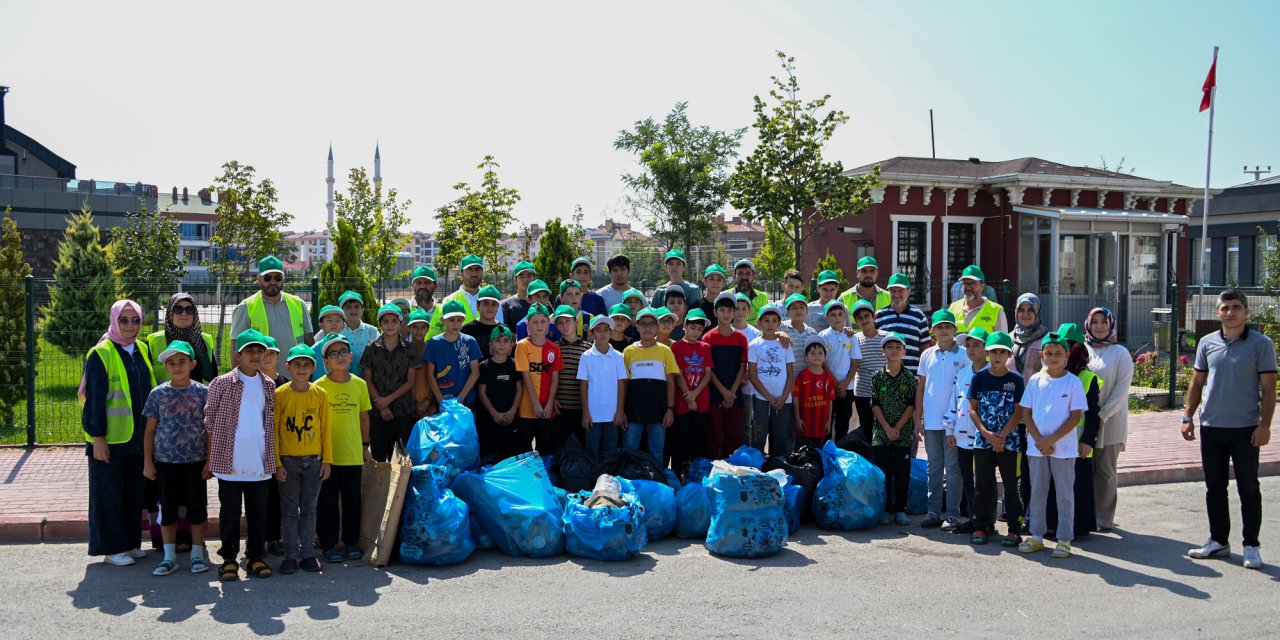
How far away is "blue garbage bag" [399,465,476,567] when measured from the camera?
257 inches

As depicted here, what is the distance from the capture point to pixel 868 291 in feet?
31.9

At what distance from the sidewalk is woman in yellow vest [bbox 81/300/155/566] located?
0.99m

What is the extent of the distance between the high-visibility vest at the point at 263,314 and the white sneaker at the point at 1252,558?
23.8 ft

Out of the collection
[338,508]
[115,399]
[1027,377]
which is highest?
[1027,377]

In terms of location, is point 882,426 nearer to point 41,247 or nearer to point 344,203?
point 344,203

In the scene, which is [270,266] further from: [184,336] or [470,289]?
[470,289]

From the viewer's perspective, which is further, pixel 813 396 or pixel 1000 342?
pixel 813 396

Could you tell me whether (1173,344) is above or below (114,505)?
above

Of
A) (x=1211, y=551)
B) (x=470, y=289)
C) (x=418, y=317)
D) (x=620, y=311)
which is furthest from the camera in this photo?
(x=470, y=289)

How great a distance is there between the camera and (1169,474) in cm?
978

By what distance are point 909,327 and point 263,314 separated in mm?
5670

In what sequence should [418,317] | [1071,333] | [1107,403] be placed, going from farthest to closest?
[418,317] → [1107,403] → [1071,333]

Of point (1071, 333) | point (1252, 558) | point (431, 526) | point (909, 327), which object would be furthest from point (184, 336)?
point (1252, 558)

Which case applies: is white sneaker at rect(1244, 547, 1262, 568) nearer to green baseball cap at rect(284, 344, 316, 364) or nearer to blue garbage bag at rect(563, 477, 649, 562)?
blue garbage bag at rect(563, 477, 649, 562)
